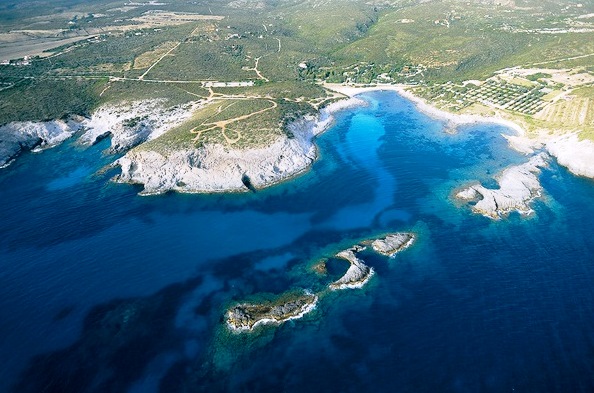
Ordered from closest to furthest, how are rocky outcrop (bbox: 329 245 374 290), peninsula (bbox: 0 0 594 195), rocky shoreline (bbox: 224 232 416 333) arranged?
rocky shoreline (bbox: 224 232 416 333) < rocky outcrop (bbox: 329 245 374 290) < peninsula (bbox: 0 0 594 195)

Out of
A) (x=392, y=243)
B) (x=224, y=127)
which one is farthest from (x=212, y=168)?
(x=392, y=243)

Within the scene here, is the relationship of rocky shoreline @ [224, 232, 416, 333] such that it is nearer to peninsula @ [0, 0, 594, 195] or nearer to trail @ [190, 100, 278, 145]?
peninsula @ [0, 0, 594, 195]

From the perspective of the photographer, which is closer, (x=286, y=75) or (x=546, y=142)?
(x=546, y=142)

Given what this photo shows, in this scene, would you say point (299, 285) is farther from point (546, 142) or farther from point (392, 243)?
point (546, 142)

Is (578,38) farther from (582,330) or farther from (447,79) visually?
(582,330)

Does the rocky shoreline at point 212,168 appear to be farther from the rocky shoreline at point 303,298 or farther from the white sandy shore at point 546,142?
the white sandy shore at point 546,142

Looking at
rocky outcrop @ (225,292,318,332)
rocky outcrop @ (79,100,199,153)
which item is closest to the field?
rocky outcrop @ (79,100,199,153)
